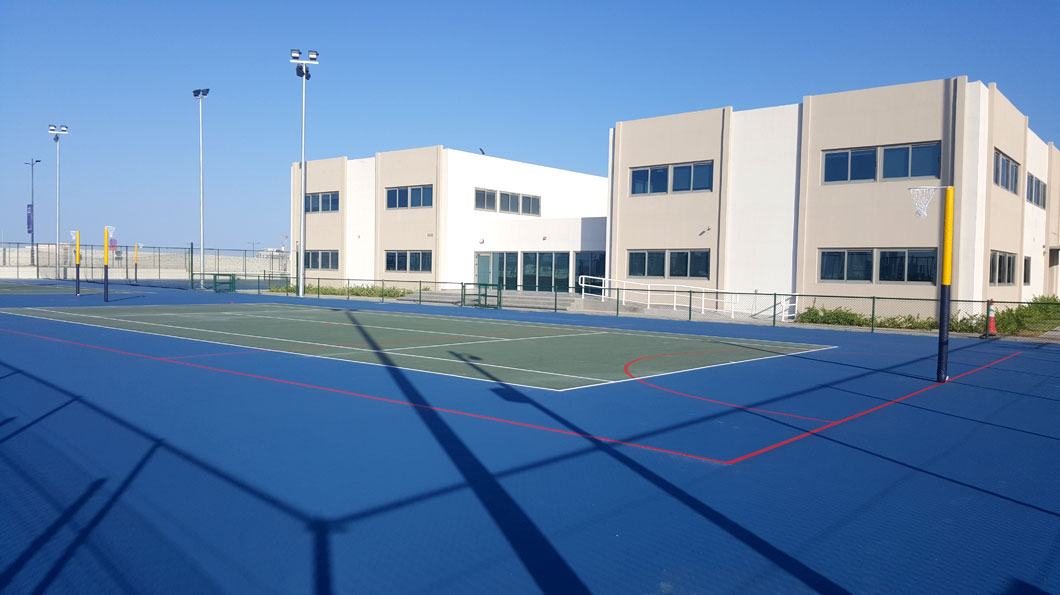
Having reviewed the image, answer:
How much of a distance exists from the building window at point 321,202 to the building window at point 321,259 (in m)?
2.79

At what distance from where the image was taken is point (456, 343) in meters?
19.5

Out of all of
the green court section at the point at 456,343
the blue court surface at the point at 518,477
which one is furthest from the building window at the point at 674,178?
the blue court surface at the point at 518,477

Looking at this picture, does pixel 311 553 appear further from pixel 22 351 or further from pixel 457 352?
pixel 22 351

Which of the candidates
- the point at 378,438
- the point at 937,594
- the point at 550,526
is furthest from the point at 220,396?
the point at 937,594

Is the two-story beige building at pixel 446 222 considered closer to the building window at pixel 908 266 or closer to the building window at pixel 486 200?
the building window at pixel 486 200

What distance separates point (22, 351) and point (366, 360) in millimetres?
7575

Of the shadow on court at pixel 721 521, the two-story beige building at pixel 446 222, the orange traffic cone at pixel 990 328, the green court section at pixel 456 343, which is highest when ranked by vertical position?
the two-story beige building at pixel 446 222

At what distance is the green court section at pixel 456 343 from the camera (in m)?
14.9

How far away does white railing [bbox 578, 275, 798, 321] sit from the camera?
29.7 meters

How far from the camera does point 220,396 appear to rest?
1107 cm

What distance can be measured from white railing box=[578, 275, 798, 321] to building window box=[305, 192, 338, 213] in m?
20.4

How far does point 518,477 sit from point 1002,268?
2917 cm

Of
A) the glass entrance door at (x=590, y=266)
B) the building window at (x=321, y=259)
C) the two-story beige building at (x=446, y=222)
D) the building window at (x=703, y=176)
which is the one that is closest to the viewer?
the building window at (x=703, y=176)

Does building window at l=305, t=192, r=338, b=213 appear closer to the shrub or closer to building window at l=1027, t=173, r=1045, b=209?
the shrub
